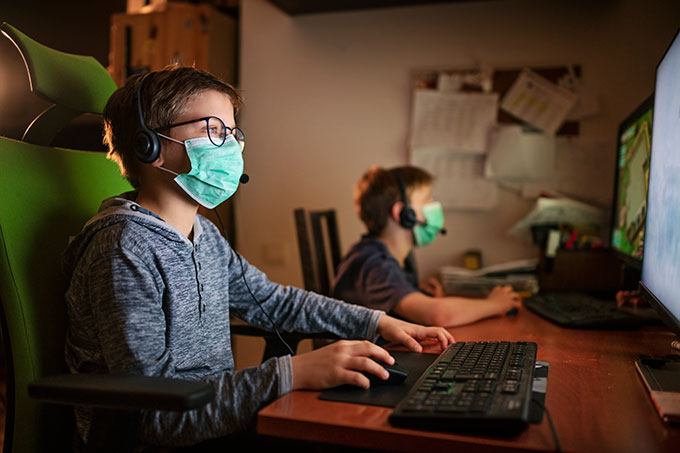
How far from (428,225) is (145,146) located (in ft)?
3.81

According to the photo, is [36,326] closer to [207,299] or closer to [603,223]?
[207,299]

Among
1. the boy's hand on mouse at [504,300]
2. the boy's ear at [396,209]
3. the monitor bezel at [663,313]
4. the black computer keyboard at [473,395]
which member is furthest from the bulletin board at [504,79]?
the black computer keyboard at [473,395]

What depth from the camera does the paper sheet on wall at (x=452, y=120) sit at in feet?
8.13

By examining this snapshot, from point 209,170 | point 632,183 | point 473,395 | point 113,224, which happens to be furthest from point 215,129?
point 632,183

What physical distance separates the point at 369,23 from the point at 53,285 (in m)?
2.01

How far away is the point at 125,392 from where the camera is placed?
0.70m

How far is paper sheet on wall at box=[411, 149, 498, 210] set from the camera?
2.48m

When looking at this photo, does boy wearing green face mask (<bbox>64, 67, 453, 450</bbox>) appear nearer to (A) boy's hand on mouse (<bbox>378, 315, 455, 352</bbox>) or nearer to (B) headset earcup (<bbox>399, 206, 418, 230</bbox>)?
(A) boy's hand on mouse (<bbox>378, 315, 455, 352</bbox>)

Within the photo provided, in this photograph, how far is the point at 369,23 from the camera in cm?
262

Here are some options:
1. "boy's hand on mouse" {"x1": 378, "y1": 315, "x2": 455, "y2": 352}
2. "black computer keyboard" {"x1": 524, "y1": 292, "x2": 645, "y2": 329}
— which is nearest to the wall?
"black computer keyboard" {"x1": 524, "y1": 292, "x2": 645, "y2": 329}

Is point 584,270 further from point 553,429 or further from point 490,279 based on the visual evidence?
point 553,429

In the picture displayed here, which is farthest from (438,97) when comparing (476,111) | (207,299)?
(207,299)

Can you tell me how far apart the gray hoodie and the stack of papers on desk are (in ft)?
3.44

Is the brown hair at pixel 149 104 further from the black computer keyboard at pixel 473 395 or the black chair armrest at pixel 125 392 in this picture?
the black computer keyboard at pixel 473 395
